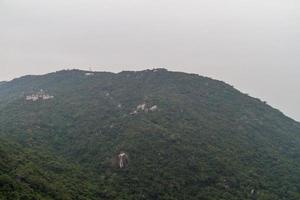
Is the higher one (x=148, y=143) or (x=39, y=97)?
(x=39, y=97)

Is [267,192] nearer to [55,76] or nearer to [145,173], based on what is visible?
[145,173]

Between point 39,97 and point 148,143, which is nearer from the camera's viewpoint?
point 148,143

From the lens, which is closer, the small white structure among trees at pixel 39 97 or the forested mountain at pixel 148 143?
the forested mountain at pixel 148 143

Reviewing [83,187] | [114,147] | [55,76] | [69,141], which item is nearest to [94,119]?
[69,141]

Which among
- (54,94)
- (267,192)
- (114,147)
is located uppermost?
(54,94)

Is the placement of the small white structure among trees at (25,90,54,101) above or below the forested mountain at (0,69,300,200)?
above

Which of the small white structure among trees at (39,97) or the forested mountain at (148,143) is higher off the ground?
the small white structure among trees at (39,97)

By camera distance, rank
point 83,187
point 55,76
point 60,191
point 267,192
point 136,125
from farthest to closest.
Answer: point 55,76 → point 136,125 → point 267,192 → point 83,187 → point 60,191

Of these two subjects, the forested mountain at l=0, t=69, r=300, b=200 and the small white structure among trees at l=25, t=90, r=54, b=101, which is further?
the small white structure among trees at l=25, t=90, r=54, b=101
